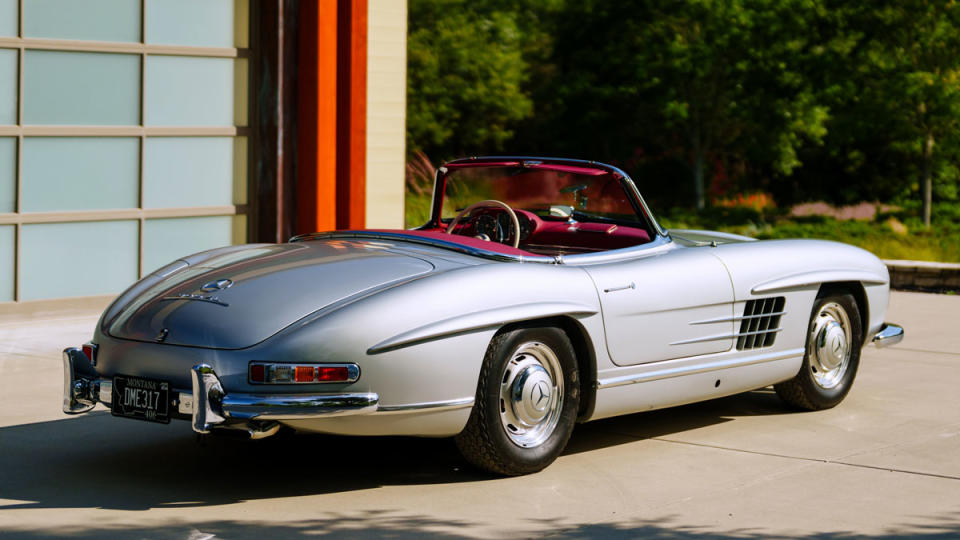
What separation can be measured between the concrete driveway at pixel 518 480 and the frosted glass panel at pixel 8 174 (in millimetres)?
3278

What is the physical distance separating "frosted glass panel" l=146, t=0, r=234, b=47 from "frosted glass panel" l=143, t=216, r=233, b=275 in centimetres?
152

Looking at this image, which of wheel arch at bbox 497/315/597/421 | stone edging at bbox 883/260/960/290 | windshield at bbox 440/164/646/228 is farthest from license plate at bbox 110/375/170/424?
stone edging at bbox 883/260/960/290

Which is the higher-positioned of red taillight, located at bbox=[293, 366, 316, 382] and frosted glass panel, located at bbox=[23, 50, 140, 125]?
frosted glass panel, located at bbox=[23, 50, 140, 125]

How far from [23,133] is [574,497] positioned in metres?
6.71

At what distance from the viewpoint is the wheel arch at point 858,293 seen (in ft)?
23.2

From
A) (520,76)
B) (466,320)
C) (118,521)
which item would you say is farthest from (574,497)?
(520,76)

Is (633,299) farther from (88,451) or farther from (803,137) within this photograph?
(803,137)

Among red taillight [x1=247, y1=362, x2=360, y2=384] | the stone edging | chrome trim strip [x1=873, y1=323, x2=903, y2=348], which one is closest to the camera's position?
red taillight [x1=247, y1=362, x2=360, y2=384]

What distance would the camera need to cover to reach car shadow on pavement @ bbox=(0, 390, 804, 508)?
5.17 metres

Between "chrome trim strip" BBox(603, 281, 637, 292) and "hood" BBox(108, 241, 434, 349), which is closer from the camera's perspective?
"hood" BBox(108, 241, 434, 349)

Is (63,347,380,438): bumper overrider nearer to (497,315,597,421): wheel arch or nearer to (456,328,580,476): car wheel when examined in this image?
(456,328,580,476): car wheel

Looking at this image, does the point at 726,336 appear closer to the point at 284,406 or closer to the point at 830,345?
the point at 830,345

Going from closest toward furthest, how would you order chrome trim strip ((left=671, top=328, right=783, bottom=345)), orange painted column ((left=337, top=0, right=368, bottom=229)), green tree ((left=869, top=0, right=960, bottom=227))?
chrome trim strip ((left=671, top=328, right=783, bottom=345)) → orange painted column ((left=337, top=0, right=368, bottom=229)) → green tree ((left=869, top=0, right=960, bottom=227))

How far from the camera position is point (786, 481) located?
550 cm
